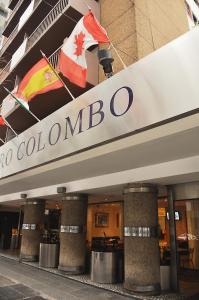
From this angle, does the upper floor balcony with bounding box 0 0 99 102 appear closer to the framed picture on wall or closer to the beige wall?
the beige wall

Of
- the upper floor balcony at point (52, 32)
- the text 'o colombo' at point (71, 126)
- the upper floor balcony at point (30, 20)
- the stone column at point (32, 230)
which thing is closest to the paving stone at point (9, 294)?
the text 'o colombo' at point (71, 126)

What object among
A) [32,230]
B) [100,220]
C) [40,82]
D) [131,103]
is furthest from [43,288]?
[100,220]

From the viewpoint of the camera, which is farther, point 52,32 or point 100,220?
point 100,220

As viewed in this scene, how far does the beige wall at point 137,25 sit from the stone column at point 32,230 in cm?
780

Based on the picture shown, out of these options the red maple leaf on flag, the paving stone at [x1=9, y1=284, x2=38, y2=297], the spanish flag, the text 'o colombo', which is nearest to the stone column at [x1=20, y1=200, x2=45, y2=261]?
the text 'o colombo'

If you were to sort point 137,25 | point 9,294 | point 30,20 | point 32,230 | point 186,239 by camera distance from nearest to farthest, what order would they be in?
point 9,294 < point 186,239 < point 137,25 < point 32,230 < point 30,20

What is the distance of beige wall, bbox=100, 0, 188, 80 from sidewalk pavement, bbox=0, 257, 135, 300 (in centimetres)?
824

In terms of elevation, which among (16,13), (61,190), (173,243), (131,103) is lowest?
(173,243)

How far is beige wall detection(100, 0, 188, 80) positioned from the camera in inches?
426

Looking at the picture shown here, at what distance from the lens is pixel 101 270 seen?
9242 millimetres

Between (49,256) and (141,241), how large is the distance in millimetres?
5704

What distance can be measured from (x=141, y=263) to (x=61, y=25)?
11.4 meters

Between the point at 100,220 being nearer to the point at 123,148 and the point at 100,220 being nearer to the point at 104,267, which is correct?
the point at 104,267

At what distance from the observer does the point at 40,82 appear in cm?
901
